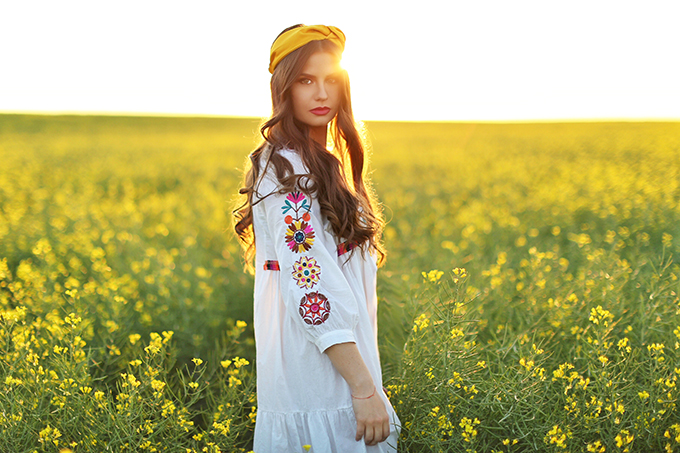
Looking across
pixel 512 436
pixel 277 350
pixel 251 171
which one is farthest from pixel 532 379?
pixel 251 171

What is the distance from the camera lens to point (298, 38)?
172 cm

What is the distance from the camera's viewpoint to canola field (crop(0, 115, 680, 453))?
2.01 meters

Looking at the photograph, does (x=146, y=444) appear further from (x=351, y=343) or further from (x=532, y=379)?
(x=532, y=379)

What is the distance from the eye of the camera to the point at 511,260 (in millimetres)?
4719

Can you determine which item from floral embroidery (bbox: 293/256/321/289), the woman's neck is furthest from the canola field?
floral embroidery (bbox: 293/256/321/289)

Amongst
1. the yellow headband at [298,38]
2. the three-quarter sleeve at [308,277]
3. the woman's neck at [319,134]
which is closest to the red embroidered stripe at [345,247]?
the three-quarter sleeve at [308,277]

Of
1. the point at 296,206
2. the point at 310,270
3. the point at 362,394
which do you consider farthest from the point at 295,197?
the point at 362,394

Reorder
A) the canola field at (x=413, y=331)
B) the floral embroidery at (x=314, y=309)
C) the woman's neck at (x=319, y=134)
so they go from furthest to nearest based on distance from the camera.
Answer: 1. the canola field at (x=413, y=331)
2. the woman's neck at (x=319, y=134)
3. the floral embroidery at (x=314, y=309)

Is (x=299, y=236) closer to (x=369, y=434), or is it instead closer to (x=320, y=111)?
(x=320, y=111)

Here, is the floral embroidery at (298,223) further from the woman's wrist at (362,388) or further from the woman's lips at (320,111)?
the woman's wrist at (362,388)

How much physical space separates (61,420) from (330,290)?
1323 mm

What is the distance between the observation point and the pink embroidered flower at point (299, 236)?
1.58 m

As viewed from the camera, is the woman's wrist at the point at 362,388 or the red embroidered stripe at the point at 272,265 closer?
the woman's wrist at the point at 362,388

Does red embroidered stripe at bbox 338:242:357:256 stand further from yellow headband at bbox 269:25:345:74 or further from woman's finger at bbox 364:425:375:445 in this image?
yellow headband at bbox 269:25:345:74
